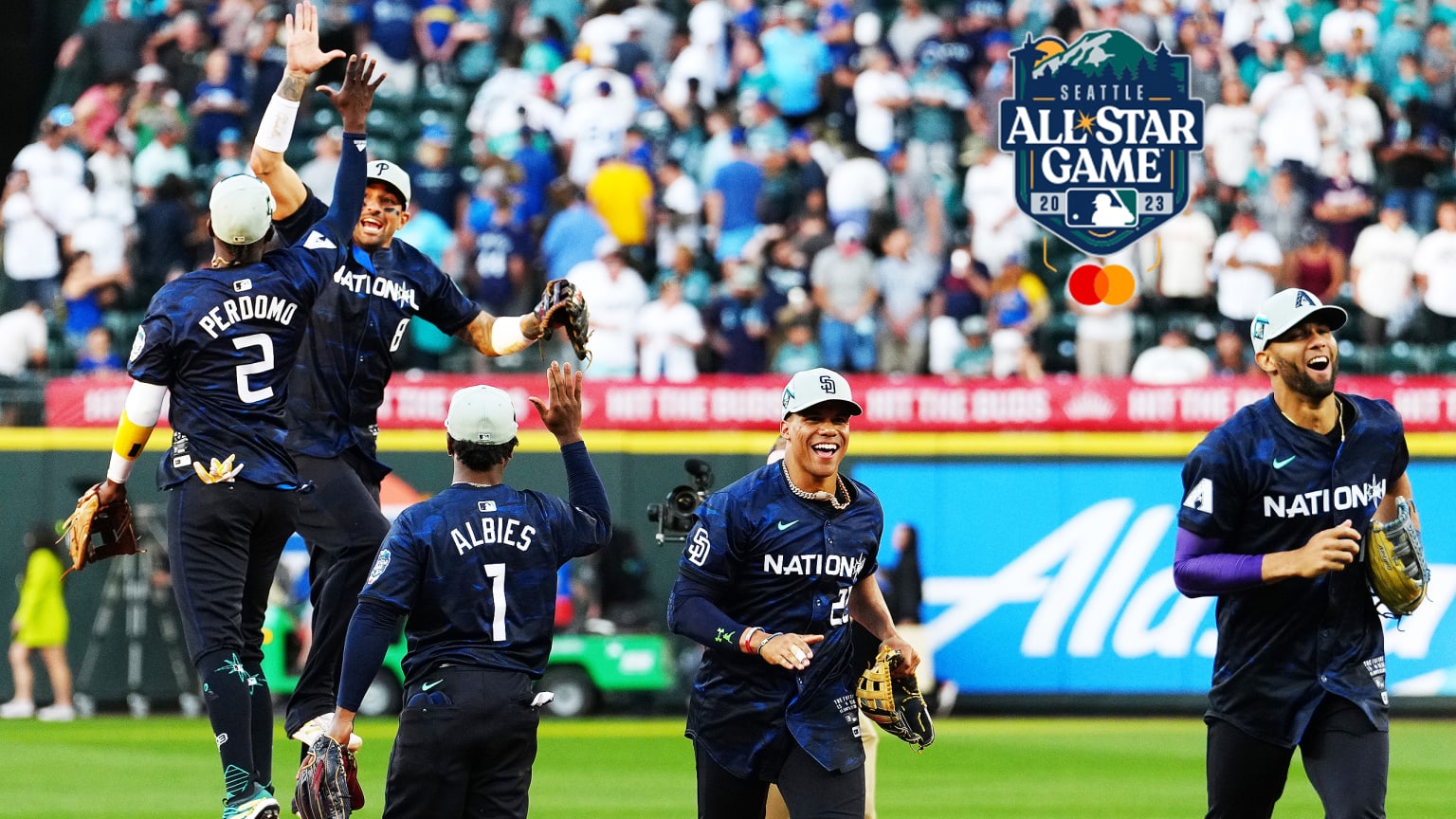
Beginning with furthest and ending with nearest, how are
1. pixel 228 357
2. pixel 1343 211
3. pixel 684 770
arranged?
pixel 1343 211
pixel 684 770
pixel 228 357

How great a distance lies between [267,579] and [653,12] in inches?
A: 577

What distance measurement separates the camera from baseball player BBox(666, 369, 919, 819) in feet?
23.6

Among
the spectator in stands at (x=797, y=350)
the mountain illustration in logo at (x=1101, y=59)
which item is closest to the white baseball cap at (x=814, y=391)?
the mountain illustration in logo at (x=1101, y=59)

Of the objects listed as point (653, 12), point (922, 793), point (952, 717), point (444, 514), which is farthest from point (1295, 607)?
point (653, 12)

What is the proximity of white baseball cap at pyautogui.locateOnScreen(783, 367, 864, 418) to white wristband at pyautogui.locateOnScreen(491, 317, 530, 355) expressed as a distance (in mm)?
1945

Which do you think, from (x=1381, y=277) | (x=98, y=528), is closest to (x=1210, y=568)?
(x=98, y=528)

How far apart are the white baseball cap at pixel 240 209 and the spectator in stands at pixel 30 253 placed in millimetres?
12651

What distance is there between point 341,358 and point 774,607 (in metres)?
2.60

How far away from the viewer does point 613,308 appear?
62.3ft

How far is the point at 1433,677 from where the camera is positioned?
A: 19.1m

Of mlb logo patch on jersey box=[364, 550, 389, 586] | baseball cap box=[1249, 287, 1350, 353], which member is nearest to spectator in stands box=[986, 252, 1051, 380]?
baseball cap box=[1249, 287, 1350, 353]

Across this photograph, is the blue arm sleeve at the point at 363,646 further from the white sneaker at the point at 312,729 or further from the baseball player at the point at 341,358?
the baseball player at the point at 341,358

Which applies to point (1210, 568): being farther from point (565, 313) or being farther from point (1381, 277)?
point (1381, 277)

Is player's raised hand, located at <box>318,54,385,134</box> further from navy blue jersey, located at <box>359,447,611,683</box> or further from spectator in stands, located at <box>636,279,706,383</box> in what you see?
spectator in stands, located at <box>636,279,706,383</box>
